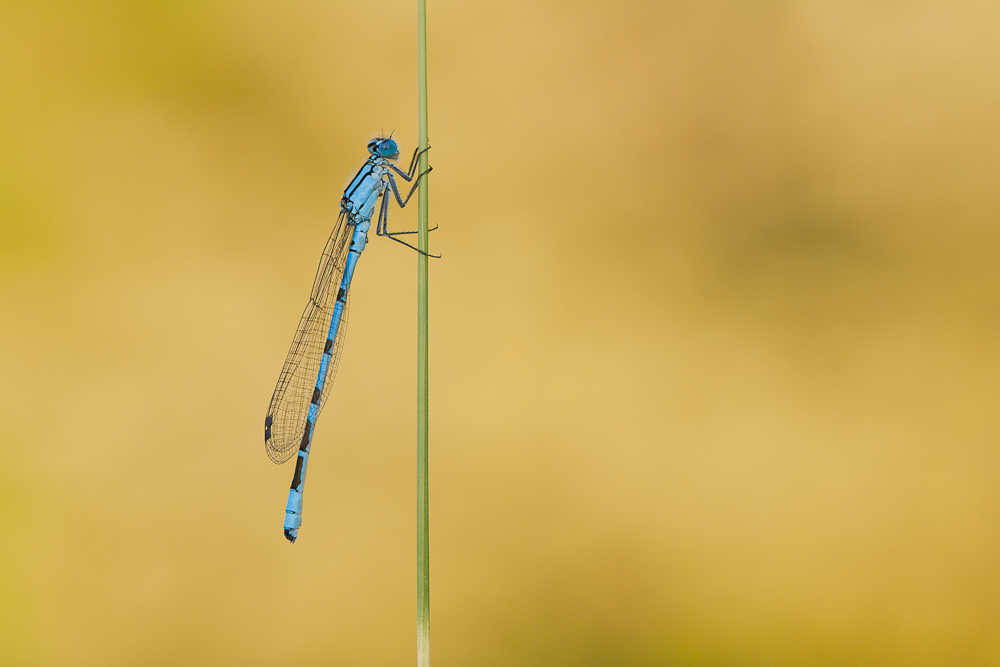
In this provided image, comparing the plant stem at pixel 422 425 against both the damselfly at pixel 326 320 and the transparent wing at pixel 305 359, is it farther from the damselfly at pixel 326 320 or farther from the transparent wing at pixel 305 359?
the transparent wing at pixel 305 359

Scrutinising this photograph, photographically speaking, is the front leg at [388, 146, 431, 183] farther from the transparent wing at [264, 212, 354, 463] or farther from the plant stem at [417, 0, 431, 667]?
the plant stem at [417, 0, 431, 667]

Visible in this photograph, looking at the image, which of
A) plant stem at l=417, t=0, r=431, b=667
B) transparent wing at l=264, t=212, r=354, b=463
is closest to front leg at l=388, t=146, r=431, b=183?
transparent wing at l=264, t=212, r=354, b=463

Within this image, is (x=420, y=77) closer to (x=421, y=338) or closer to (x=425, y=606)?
(x=421, y=338)

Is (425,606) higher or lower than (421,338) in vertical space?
lower

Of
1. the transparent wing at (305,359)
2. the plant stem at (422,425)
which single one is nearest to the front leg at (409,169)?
the transparent wing at (305,359)

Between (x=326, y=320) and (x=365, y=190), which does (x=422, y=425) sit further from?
(x=326, y=320)

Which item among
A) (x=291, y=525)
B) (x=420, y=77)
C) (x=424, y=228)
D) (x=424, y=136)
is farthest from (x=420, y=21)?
(x=291, y=525)

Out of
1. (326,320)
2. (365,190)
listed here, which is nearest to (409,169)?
(365,190)
